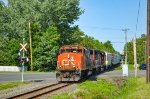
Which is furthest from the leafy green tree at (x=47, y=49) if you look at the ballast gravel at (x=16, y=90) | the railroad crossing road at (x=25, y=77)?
the ballast gravel at (x=16, y=90)

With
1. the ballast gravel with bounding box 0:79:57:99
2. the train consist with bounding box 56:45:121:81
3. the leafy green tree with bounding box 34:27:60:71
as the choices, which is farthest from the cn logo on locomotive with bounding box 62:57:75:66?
the leafy green tree with bounding box 34:27:60:71

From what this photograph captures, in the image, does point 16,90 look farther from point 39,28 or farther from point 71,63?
point 39,28

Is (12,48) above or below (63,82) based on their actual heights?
above

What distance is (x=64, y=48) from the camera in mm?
36438

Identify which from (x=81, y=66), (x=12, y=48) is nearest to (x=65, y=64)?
(x=81, y=66)

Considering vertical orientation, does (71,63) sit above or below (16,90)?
above

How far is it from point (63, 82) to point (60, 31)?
40.6 metres

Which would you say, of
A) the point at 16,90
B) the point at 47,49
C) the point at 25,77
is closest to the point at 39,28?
the point at 47,49

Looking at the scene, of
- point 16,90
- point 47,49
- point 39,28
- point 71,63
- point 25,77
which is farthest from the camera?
point 39,28

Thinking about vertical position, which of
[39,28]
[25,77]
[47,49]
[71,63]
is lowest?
[25,77]

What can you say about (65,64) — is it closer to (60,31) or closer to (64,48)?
(64,48)

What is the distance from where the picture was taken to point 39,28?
71312 mm

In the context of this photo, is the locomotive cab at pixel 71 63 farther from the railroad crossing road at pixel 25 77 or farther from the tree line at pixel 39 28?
the tree line at pixel 39 28

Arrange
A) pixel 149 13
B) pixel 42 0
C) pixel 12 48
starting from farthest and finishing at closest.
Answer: pixel 42 0 < pixel 12 48 < pixel 149 13
